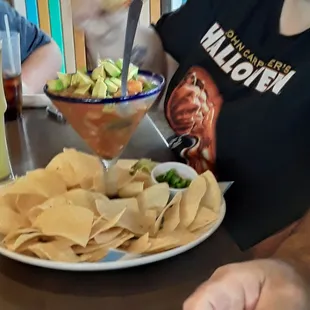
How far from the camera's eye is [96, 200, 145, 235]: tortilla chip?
679mm

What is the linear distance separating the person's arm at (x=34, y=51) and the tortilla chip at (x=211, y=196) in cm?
95

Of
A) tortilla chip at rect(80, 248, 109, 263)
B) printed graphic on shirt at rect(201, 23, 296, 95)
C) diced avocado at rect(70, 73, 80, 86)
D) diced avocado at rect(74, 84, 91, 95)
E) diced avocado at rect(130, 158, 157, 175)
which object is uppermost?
diced avocado at rect(70, 73, 80, 86)

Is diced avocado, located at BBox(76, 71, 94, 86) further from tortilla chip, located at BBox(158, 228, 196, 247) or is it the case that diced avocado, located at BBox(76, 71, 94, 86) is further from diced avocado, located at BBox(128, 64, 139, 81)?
tortilla chip, located at BBox(158, 228, 196, 247)

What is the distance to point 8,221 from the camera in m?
0.70

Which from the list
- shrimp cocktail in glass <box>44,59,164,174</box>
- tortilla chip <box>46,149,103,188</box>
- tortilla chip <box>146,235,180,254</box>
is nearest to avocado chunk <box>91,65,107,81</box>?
shrimp cocktail in glass <box>44,59,164,174</box>

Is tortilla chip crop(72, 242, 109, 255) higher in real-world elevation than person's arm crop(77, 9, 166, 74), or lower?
lower

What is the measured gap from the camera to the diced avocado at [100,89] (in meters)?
0.71

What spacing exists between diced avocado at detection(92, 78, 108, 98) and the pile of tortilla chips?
3.8 inches

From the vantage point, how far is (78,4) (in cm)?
92

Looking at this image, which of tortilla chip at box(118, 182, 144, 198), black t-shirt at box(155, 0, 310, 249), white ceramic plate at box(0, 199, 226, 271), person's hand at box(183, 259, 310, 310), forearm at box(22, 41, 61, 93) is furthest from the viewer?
forearm at box(22, 41, 61, 93)

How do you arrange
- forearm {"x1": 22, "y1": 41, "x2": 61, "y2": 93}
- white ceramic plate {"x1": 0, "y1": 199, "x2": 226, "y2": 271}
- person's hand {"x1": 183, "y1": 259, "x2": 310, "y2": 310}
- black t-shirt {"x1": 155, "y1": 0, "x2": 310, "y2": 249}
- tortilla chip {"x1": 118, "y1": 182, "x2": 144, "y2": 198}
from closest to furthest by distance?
person's hand {"x1": 183, "y1": 259, "x2": 310, "y2": 310} → white ceramic plate {"x1": 0, "y1": 199, "x2": 226, "y2": 271} → tortilla chip {"x1": 118, "y1": 182, "x2": 144, "y2": 198} → black t-shirt {"x1": 155, "y1": 0, "x2": 310, "y2": 249} → forearm {"x1": 22, "y1": 41, "x2": 61, "y2": 93}

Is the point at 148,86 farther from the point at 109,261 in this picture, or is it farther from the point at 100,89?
the point at 109,261

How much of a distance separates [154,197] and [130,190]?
40 mm

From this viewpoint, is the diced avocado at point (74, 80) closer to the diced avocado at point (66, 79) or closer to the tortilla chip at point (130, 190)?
the diced avocado at point (66, 79)
